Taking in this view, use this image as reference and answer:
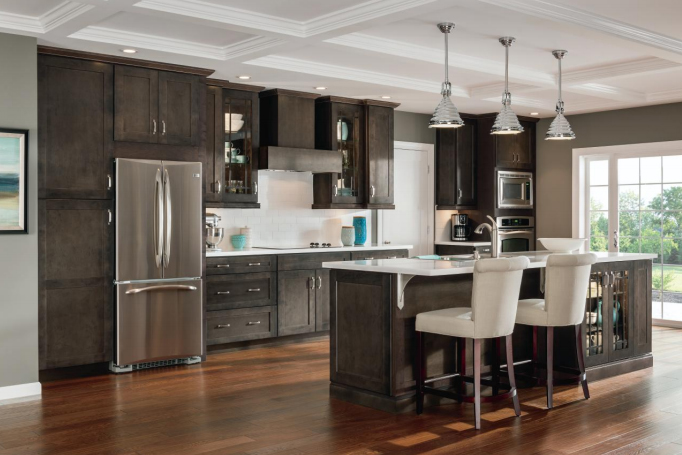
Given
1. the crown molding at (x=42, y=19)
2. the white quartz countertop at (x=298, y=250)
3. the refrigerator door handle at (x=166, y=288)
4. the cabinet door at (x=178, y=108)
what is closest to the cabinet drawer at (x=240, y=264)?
the white quartz countertop at (x=298, y=250)

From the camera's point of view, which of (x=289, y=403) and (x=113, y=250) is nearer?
(x=289, y=403)

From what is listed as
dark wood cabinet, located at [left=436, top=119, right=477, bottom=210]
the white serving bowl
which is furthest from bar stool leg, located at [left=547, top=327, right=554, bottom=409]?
dark wood cabinet, located at [left=436, top=119, right=477, bottom=210]

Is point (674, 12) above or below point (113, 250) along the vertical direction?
above

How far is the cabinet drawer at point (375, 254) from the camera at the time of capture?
736cm

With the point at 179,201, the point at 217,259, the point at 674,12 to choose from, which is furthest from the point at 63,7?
the point at 674,12

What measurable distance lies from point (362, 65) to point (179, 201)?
1.91 meters

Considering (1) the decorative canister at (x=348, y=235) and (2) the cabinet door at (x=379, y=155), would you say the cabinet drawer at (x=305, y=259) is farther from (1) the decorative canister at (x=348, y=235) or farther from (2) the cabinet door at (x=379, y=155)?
(2) the cabinet door at (x=379, y=155)

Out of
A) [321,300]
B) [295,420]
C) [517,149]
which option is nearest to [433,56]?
[321,300]

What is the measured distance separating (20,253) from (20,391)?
3.04 ft

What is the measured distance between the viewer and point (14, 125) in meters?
4.92

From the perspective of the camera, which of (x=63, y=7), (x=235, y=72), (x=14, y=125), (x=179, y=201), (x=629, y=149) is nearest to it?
(x=63, y=7)

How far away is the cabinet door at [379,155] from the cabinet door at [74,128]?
2951 millimetres

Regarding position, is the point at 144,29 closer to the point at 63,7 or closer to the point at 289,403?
the point at 63,7

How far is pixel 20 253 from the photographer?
16.3ft
